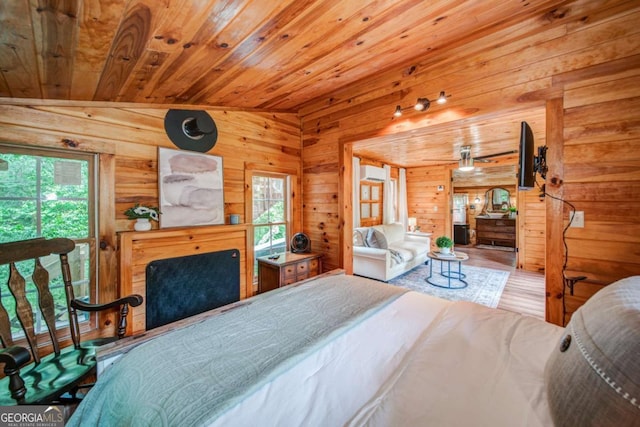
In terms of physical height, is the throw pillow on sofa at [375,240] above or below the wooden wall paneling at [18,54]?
below

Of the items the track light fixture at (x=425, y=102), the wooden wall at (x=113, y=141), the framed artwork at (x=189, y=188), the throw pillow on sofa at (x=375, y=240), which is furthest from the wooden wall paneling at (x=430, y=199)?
the framed artwork at (x=189, y=188)

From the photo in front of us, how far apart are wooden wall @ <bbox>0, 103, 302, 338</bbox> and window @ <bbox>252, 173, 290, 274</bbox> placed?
35 centimetres

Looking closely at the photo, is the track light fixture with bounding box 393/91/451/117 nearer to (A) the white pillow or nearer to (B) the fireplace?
(A) the white pillow

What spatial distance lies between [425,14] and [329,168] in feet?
5.79

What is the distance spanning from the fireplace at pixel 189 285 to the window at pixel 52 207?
0.44 m

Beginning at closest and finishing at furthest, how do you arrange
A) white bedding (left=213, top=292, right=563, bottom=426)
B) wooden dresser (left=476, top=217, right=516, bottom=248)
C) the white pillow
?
1. the white pillow
2. white bedding (left=213, top=292, right=563, bottom=426)
3. wooden dresser (left=476, top=217, right=516, bottom=248)

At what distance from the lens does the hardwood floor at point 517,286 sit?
3254 millimetres

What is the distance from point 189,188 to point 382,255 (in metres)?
3.06

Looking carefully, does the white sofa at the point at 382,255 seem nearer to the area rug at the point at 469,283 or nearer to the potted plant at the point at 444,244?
the area rug at the point at 469,283

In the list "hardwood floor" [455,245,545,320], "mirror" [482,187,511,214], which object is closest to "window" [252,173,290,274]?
"hardwood floor" [455,245,545,320]

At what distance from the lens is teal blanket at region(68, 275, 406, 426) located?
0.75 metres

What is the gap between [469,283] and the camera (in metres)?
4.24

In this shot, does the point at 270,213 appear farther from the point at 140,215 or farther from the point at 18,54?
the point at 18,54

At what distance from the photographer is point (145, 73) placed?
68.7 inches
